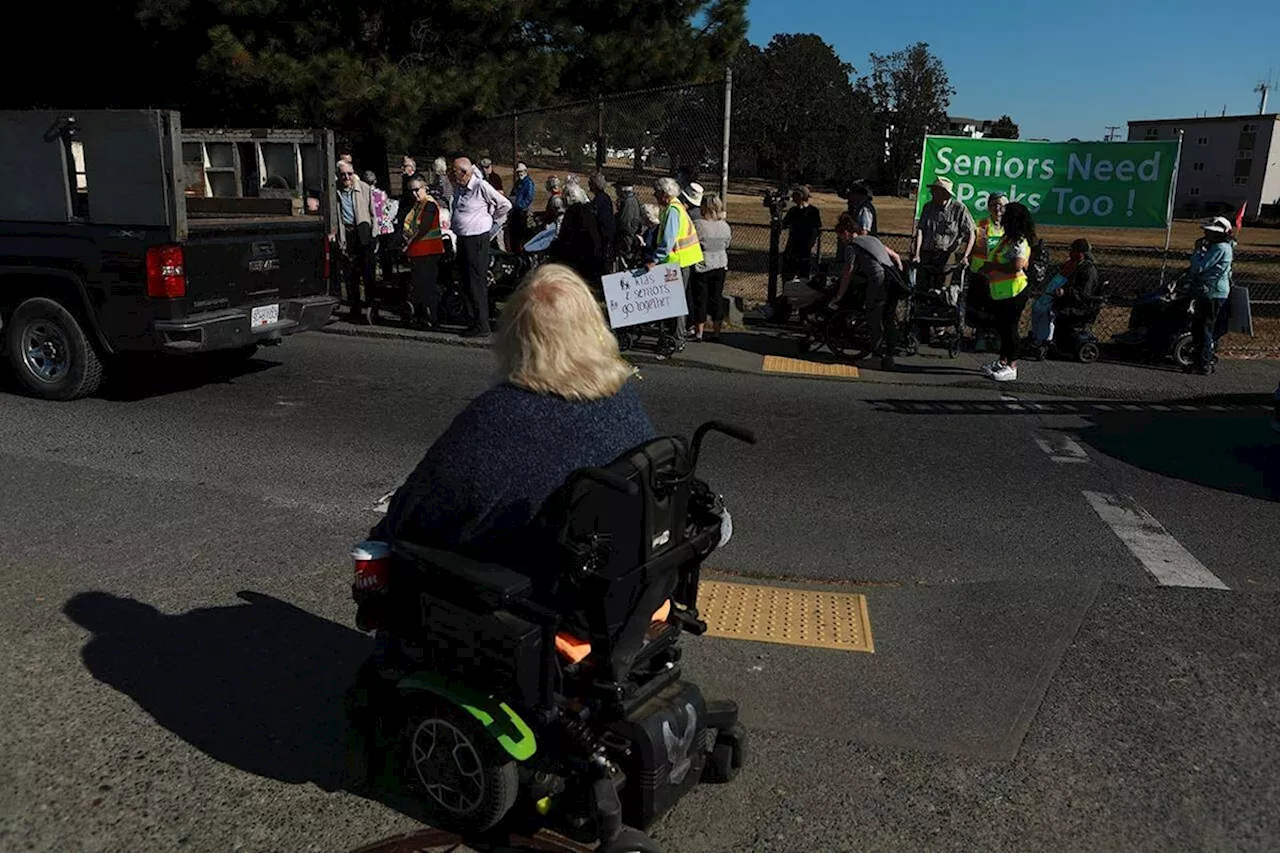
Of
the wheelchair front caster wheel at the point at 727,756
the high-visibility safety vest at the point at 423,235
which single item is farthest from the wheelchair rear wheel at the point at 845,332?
the wheelchair front caster wheel at the point at 727,756

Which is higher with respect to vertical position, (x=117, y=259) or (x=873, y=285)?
(x=117, y=259)

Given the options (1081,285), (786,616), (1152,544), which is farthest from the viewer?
(1081,285)

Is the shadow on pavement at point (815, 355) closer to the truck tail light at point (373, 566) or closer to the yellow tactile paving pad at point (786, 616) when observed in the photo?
the yellow tactile paving pad at point (786, 616)

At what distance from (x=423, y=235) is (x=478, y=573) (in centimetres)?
945

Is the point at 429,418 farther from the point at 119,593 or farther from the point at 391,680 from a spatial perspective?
the point at 391,680

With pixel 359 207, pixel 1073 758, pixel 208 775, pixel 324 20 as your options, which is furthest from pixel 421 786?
pixel 324 20

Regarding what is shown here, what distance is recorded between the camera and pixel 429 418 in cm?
835

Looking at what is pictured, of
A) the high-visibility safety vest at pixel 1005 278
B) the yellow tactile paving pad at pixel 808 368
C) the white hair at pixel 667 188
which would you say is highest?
the white hair at pixel 667 188

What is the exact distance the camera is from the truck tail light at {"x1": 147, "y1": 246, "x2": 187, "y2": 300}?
25.6 feet

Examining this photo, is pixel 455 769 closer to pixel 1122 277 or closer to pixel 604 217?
pixel 604 217

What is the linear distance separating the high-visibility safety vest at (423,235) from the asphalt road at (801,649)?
356 centimetres

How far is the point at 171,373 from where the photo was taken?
380 inches

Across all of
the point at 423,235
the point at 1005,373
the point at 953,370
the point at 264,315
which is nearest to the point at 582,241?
the point at 423,235

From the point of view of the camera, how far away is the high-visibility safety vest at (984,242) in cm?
1140
